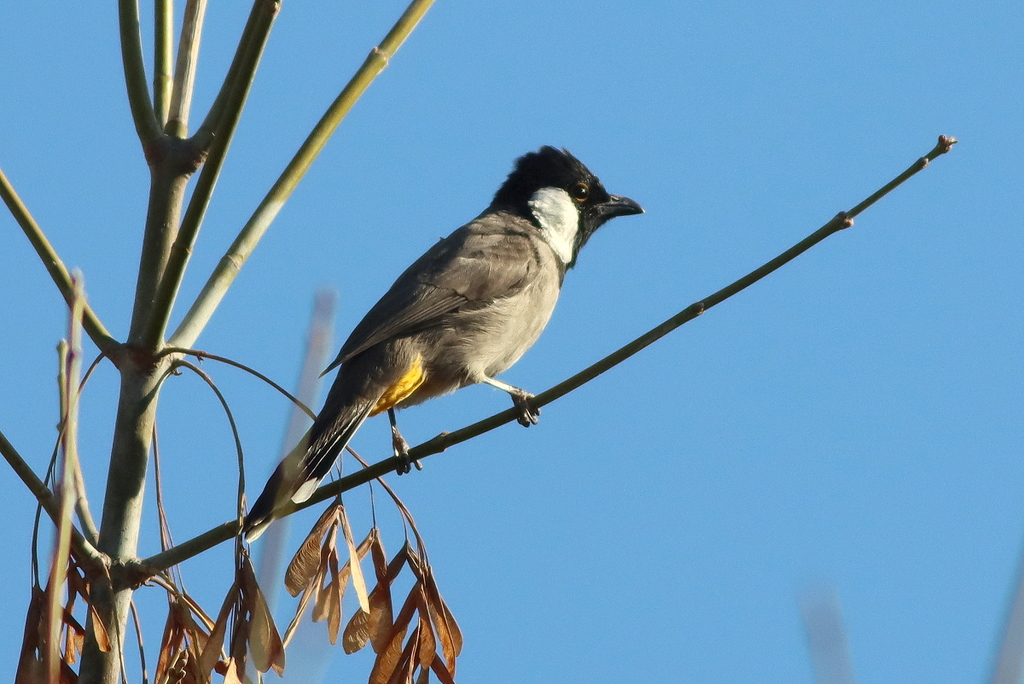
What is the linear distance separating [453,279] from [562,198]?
55.9 inches

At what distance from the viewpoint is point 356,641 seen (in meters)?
2.59

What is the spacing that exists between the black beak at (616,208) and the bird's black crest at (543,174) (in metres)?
0.10

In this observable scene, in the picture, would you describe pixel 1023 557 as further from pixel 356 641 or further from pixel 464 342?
pixel 464 342

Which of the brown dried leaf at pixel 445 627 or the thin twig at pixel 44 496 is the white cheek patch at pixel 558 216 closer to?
the brown dried leaf at pixel 445 627

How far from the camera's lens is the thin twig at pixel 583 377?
219 centimetres

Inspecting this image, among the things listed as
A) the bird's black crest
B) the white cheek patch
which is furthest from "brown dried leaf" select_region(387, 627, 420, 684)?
the bird's black crest

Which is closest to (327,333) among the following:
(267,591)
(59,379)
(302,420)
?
(302,420)

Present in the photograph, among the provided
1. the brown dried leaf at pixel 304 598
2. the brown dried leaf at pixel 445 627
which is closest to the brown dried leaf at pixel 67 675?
the brown dried leaf at pixel 304 598

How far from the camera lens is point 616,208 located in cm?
631

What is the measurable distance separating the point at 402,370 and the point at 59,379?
80.5 inches

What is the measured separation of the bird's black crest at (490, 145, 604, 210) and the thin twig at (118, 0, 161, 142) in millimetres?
3554

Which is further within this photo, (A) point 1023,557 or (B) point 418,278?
(B) point 418,278

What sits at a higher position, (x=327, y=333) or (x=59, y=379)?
(x=59, y=379)

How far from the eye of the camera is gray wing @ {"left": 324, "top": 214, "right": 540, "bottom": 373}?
15.1 feet
